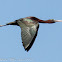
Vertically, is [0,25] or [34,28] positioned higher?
[34,28]

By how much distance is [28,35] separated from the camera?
15797mm

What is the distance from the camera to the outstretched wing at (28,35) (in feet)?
49.6

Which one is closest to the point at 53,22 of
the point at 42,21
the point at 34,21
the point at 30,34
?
the point at 42,21

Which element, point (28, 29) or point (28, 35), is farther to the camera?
point (28, 29)

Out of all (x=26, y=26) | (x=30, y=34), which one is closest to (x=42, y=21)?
(x=26, y=26)

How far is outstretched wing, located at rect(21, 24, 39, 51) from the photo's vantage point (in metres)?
15.1

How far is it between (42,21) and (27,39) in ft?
15.6

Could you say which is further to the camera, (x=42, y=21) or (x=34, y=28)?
(x=42, y=21)

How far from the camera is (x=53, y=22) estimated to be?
20656mm

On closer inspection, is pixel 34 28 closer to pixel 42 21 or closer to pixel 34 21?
pixel 34 21

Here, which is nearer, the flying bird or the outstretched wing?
the outstretched wing

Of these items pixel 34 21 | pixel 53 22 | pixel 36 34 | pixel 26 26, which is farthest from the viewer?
pixel 53 22

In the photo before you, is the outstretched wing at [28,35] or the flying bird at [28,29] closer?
the outstretched wing at [28,35]

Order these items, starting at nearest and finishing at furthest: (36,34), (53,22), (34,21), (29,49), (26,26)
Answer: (29,49), (36,34), (26,26), (34,21), (53,22)
